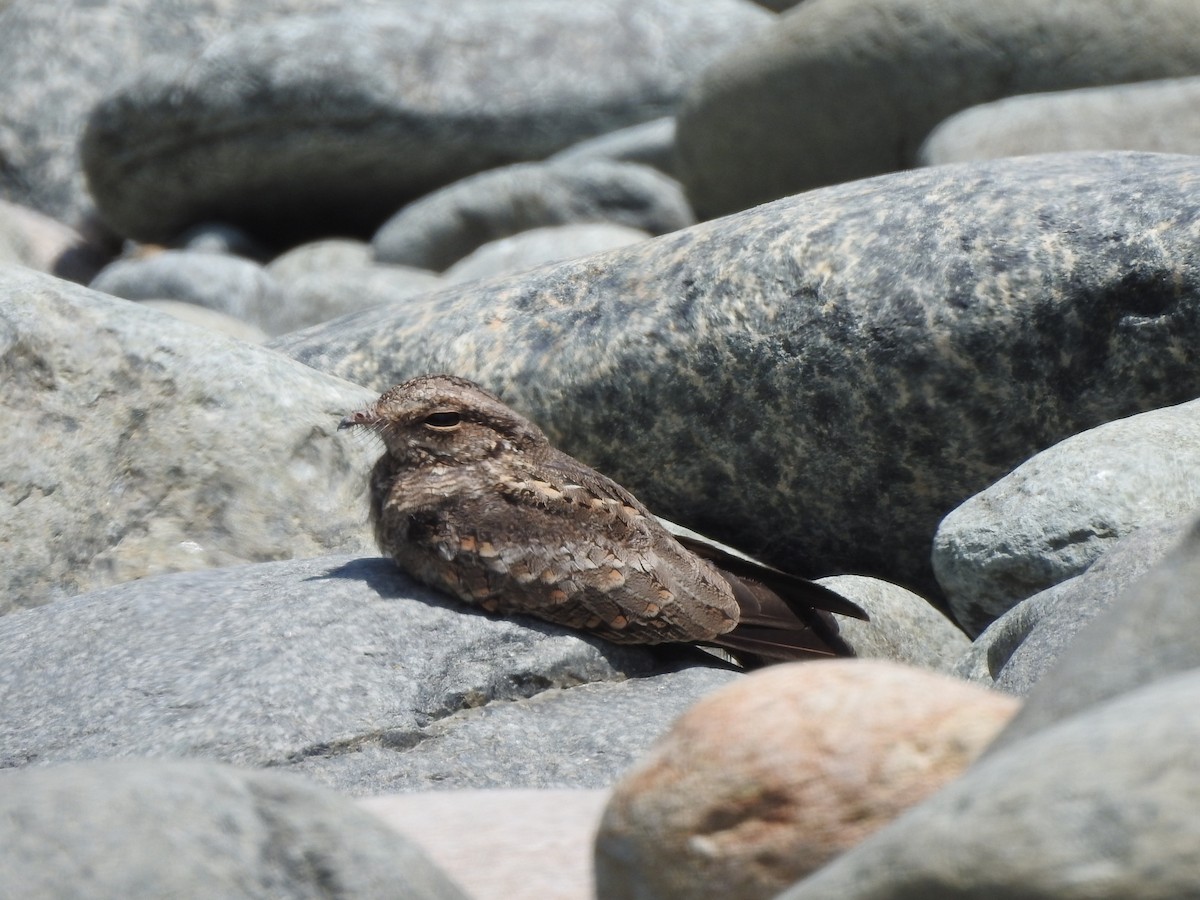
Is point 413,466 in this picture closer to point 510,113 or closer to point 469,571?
point 469,571

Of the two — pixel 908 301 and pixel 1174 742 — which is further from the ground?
pixel 1174 742

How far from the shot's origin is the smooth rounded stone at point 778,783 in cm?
235

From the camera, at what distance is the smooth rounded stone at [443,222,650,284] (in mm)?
10250

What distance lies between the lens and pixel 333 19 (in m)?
13.8

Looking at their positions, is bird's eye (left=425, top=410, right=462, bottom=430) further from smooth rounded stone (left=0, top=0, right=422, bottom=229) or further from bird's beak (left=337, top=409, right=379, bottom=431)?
smooth rounded stone (left=0, top=0, right=422, bottom=229)

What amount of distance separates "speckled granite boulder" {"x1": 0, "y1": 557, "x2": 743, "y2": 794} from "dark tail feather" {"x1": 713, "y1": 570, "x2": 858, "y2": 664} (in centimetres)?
19

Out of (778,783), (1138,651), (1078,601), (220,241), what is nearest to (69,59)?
(220,241)

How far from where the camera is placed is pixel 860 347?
213 inches

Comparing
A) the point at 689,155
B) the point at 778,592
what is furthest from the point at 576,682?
the point at 689,155

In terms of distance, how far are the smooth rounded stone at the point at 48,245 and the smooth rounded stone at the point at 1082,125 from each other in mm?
7165

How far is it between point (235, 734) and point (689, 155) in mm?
8438

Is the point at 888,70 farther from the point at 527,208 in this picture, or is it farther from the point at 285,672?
the point at 285,672

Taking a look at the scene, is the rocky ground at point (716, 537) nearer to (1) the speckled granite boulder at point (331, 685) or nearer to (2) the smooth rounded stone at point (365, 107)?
(1) the speckled granite boulder at point (331, 685)

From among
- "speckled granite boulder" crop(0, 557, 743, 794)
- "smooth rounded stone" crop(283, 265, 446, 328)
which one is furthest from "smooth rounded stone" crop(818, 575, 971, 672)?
"smooth rounded stone" crop(283, 265, 446, 328)
